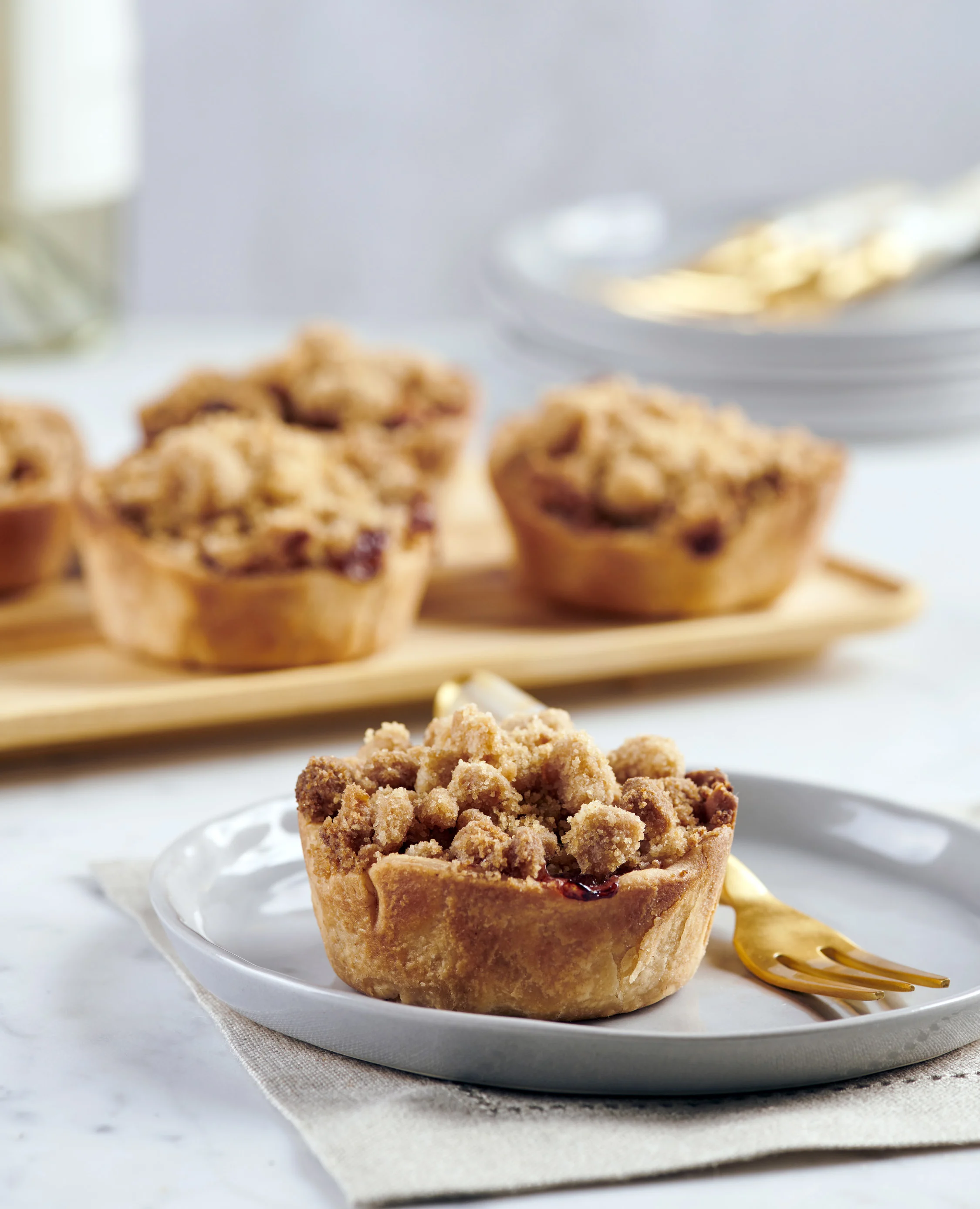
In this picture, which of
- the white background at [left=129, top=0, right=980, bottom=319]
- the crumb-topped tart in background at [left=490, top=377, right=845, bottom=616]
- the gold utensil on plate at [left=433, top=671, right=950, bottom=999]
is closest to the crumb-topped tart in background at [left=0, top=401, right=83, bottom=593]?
the crumb-topped tart in background at [left=490, top=377, right=845, bottom=616]

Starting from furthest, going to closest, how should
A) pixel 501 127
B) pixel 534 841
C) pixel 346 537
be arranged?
pixel 501 127 < pixel 346 537 < pixel 534 841

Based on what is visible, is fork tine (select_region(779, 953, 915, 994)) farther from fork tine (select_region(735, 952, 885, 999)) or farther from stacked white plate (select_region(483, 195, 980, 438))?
stacked white plate (select_region(483, 195, 980, 438))

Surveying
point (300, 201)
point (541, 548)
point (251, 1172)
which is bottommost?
point (251, 1172)

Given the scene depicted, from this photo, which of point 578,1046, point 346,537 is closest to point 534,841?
point 578,1046

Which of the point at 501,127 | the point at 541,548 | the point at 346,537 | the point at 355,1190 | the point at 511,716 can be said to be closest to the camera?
the point at 355,1190

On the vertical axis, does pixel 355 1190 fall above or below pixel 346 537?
below

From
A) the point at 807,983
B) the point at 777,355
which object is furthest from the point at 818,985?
the point at 777,355

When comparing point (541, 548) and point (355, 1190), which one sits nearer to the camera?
point (355, 1190)

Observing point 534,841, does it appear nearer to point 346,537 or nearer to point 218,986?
point 218,986
